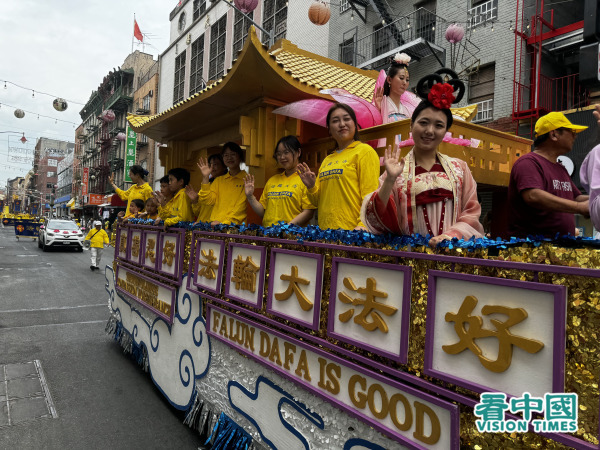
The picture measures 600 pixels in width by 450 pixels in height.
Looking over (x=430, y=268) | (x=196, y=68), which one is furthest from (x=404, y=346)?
(x=196, y=68)

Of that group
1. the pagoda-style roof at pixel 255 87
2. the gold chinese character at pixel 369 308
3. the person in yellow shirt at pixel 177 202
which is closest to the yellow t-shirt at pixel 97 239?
the pagoda-style roof at pixel 255 87

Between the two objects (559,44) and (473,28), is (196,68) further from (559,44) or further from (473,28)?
(559,44)

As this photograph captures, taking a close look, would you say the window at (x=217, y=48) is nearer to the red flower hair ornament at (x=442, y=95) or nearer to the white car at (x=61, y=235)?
the white car at (x=61, y=235)

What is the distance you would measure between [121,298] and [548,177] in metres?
5.07

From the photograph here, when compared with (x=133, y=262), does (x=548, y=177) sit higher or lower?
higher

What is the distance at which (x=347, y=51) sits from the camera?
13.6 metres

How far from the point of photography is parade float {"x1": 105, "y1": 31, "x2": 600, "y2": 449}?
3.87ft

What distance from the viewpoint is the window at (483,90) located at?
10.0m

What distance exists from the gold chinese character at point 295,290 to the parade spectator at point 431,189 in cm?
54

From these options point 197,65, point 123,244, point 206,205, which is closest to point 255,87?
point 206,205

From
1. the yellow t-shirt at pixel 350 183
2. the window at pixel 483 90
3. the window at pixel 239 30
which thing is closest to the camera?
the yellow t-shirt at pixel 350 183

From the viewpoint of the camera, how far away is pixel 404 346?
5.15 ft

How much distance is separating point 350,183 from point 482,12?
10452 mm

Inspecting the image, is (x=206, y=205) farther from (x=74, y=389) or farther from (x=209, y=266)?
(x=74, y=389)
